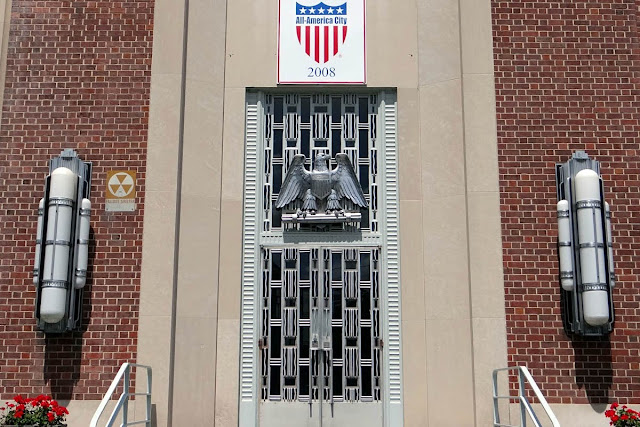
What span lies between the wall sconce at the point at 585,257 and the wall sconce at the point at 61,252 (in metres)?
6.38

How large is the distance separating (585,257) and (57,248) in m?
6.82

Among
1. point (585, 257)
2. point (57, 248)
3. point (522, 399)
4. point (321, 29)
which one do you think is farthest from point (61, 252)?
point (585, 257)

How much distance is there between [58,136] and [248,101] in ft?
9.25

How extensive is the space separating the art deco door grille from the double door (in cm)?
1

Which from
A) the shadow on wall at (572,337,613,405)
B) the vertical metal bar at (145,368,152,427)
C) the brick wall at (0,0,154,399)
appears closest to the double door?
the vertical metal bar at (145,368,152,427)

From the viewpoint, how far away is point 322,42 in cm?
1173

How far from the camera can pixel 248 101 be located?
1170 cm

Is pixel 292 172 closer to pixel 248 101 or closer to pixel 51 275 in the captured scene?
pixel 248 101

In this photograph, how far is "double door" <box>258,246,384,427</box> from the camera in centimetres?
1073

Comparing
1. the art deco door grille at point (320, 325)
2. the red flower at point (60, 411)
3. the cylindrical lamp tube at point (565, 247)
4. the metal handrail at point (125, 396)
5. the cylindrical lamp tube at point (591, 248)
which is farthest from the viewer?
the art deco door grille at point (320, 325)

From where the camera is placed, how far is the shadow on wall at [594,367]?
10047 mm

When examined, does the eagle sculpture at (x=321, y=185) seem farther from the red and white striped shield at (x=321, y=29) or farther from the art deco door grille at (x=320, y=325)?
the red and white striped shield at (x=321, y=29)

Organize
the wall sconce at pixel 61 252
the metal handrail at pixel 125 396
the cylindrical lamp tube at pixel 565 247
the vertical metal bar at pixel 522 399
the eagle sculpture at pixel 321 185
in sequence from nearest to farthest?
1. the metal handrail at pixel 125 396
2. the vertical metal bar at pixel 522 399
3. the wall sconce at pixel 61 252
4. the cylindrical lamp tube at pixel 565 247
5. the eagle sculpture at pixel 321 185

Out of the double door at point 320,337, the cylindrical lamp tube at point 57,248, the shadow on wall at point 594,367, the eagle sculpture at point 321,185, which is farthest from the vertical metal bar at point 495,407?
the cylindrical lamp tube at point 57,248
